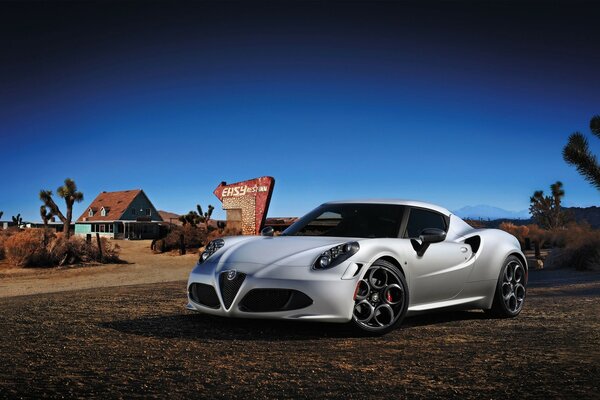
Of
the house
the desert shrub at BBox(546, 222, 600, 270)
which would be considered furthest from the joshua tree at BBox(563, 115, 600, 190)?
the house

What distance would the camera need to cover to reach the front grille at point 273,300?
5562 mm

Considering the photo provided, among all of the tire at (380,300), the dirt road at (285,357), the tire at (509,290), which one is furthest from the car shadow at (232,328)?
the tire at (509,290)

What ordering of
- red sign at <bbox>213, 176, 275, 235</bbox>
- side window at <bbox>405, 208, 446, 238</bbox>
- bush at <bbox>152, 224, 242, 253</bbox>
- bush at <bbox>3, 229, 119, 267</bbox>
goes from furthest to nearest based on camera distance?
bush at <bbox>152, 224, 242, 253</bbox> < bush at <bbox>3, 229, 119, 267</bbox> < red sign at <bbox>213, 176, 275, 235</bbox> < side window at <bbox>405, 208, 446, 238</bbox>

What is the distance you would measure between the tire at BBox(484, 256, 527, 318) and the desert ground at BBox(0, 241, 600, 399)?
0.17m

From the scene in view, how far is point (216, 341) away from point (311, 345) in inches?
33.7

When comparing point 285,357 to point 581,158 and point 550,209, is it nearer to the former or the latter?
point 581,158

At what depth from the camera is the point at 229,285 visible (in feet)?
19.3

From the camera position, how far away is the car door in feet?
20.5

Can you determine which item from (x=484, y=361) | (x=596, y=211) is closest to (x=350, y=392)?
(x=484, y=361)

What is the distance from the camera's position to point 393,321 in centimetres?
587

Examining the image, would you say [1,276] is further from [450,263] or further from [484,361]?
[484,361]

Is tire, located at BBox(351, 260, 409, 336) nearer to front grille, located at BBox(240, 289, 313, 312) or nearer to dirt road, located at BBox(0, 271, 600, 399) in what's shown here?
dirt road, located at BBox(0, 271, 600, 399)

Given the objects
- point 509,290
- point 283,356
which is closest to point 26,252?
point 509,290

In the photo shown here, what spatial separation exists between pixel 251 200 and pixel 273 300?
1973 centimetres
